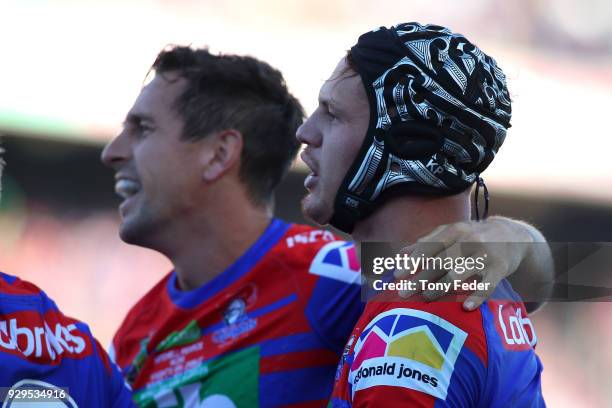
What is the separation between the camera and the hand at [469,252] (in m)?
2.57

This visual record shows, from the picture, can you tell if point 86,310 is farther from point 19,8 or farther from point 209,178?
point 209,178


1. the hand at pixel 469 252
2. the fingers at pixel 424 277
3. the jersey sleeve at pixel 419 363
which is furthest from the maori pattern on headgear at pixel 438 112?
the jersey sleeve at pixel 419 363

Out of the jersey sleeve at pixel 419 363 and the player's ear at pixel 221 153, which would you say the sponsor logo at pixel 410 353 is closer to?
the jersey sleeve at pixel 419 363

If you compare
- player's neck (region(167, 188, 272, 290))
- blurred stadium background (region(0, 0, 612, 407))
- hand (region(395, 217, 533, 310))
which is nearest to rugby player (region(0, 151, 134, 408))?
hand (region(395, 217, 533, 310))

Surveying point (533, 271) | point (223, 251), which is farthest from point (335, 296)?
point (533, 271)

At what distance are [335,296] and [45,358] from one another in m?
1.25

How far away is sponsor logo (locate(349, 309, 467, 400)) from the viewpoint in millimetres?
2387

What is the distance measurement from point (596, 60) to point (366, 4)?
2.88 meters

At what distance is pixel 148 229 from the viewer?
406cm

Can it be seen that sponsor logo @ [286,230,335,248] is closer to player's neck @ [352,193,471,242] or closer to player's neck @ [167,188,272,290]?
player's neck @ [167,188,272,290]

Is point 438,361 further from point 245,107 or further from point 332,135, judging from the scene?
point 245,107

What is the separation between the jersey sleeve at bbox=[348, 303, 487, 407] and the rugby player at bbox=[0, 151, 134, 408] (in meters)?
0.80

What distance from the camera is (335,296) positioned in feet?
11.8

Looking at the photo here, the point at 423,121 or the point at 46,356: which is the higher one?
the point at 423,121
